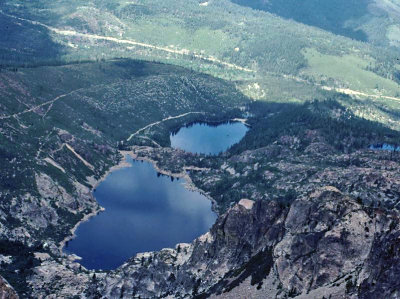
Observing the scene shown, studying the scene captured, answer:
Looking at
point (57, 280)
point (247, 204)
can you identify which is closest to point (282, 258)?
point (247, 204)

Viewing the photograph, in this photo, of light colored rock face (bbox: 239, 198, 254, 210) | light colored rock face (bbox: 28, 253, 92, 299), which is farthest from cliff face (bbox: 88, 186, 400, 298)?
light colored rock face (bbox: 28, 253, 92, 299)

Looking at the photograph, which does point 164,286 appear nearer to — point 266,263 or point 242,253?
point 242,253

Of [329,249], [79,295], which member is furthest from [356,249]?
[79,295]

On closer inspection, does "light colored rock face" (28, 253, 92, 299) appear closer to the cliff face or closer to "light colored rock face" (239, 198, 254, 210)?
the cliff face

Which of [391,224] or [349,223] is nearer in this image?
[391,224]

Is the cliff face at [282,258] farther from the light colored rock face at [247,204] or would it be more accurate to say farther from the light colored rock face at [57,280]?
the light colored rock face at [57,280]

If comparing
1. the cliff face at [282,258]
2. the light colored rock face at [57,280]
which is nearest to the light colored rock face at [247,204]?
the cliff face at [282,258]

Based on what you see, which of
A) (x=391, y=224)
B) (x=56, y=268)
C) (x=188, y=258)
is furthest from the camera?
(x=56, y=268)

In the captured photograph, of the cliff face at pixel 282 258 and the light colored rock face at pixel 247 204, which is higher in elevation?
the light colored rock face at pixel 247 204
